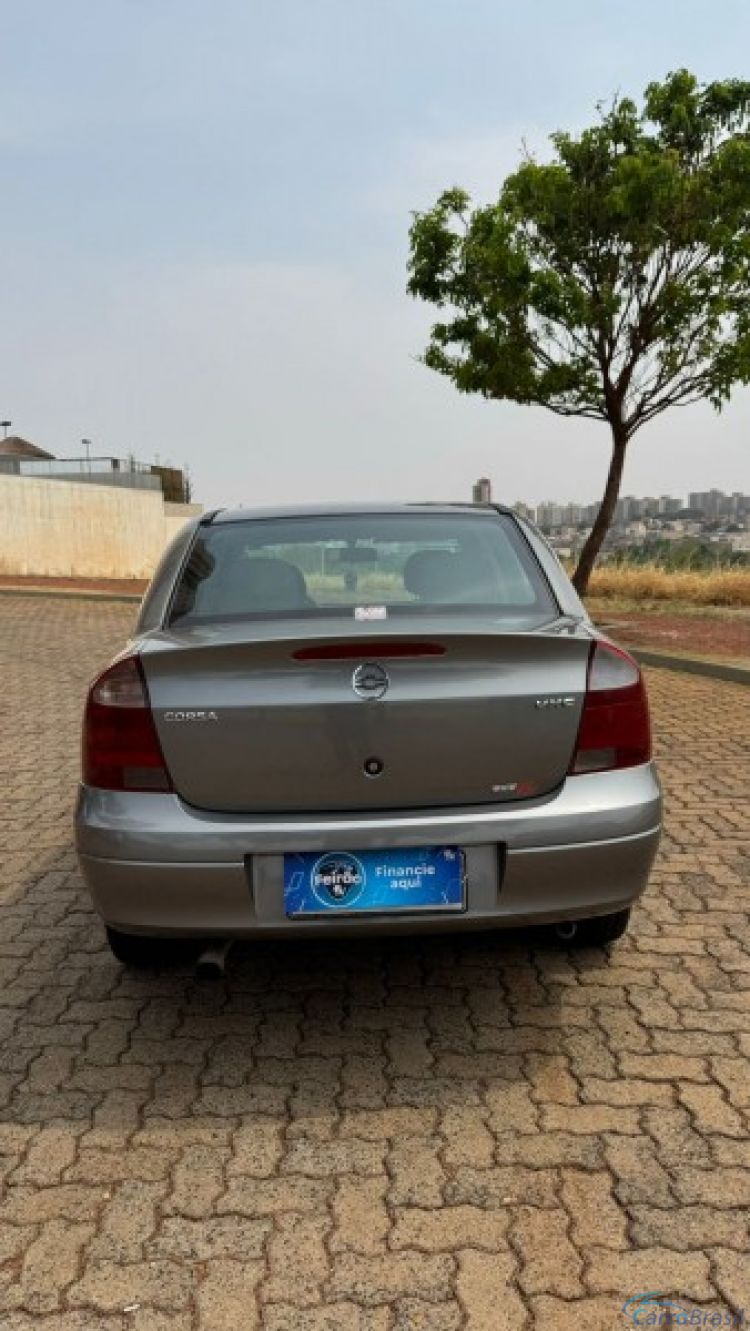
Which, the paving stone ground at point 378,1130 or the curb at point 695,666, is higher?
the paving stone ground at point 378,1130

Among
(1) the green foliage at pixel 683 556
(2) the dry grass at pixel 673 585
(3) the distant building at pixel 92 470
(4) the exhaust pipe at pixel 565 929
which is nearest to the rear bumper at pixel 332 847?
(4) the exhaust pipe at pixel 565 929

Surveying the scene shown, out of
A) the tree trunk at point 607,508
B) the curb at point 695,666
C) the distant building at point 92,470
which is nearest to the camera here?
the curb at point 695,666

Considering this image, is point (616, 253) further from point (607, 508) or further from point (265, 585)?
point (265, 585)

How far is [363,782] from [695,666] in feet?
25.7

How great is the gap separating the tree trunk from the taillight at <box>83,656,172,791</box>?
11.0 meters

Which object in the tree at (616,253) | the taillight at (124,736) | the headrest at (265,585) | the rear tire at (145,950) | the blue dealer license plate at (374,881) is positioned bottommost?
the rear tire at (145,950)

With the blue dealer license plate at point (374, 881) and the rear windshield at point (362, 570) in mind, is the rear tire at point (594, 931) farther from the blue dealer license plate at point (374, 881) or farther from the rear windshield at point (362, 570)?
the rear windshield at point (362, 570)

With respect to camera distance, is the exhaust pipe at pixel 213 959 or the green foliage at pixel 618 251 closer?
the exhaust pipe at pixel 213 959

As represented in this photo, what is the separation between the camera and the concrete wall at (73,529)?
932 inches

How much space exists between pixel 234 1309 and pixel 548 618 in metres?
1.86

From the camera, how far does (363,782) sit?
254 cm

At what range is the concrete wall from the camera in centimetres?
2367

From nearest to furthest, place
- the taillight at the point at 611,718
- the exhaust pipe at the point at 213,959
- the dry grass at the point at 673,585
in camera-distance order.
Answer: the taillight at the point at 611,718 → the exhaust pipe at the point at 213,959 → the dry grass at the point at 673,585

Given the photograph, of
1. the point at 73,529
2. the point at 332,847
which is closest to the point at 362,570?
the point at 332,847
